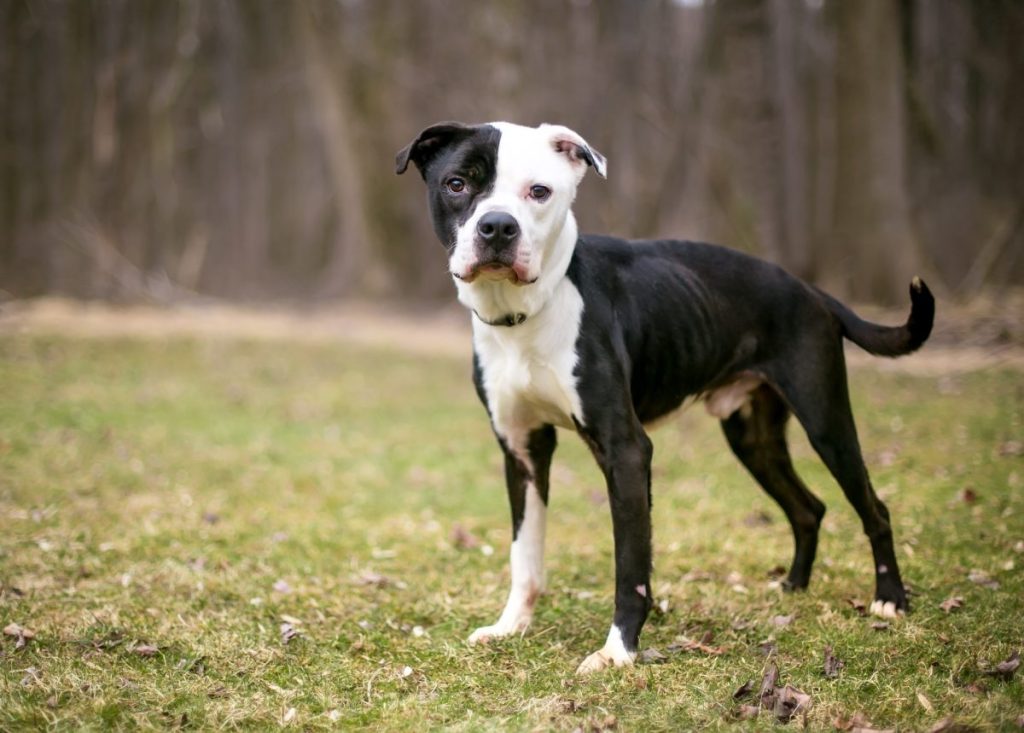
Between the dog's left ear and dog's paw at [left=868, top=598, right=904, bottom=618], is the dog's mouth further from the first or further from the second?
dog's paw at [left=868, top=598, right=904, bottom=618]

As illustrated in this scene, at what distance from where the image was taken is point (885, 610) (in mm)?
4492

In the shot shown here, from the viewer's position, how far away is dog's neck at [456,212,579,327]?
3975 mm

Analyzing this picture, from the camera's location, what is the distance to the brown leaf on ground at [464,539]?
604 centimetres

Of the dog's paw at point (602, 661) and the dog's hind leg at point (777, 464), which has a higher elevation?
the dog's hind leg at point (777, 464)

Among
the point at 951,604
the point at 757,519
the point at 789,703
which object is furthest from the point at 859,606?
the point at 757,519

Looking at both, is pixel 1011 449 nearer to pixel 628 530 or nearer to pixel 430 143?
pixel 628 530

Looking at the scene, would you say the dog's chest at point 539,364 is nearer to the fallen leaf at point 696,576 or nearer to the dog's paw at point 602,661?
the dog's paw at point 602,661

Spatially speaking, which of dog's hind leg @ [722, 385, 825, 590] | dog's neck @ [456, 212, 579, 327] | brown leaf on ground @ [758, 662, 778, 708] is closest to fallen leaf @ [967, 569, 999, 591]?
dog's hind leg @ [722, 385, 825, 590]

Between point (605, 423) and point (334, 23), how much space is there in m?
15.8

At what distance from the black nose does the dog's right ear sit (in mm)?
457

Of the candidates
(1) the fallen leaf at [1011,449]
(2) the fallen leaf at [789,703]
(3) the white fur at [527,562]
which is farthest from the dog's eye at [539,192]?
(1) the fallen leaf at [1011,449]

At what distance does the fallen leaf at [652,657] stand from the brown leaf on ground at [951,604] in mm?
1373

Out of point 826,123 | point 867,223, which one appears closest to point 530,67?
point 826,123

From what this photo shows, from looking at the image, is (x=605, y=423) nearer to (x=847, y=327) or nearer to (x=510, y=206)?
(x=510, y=206)
